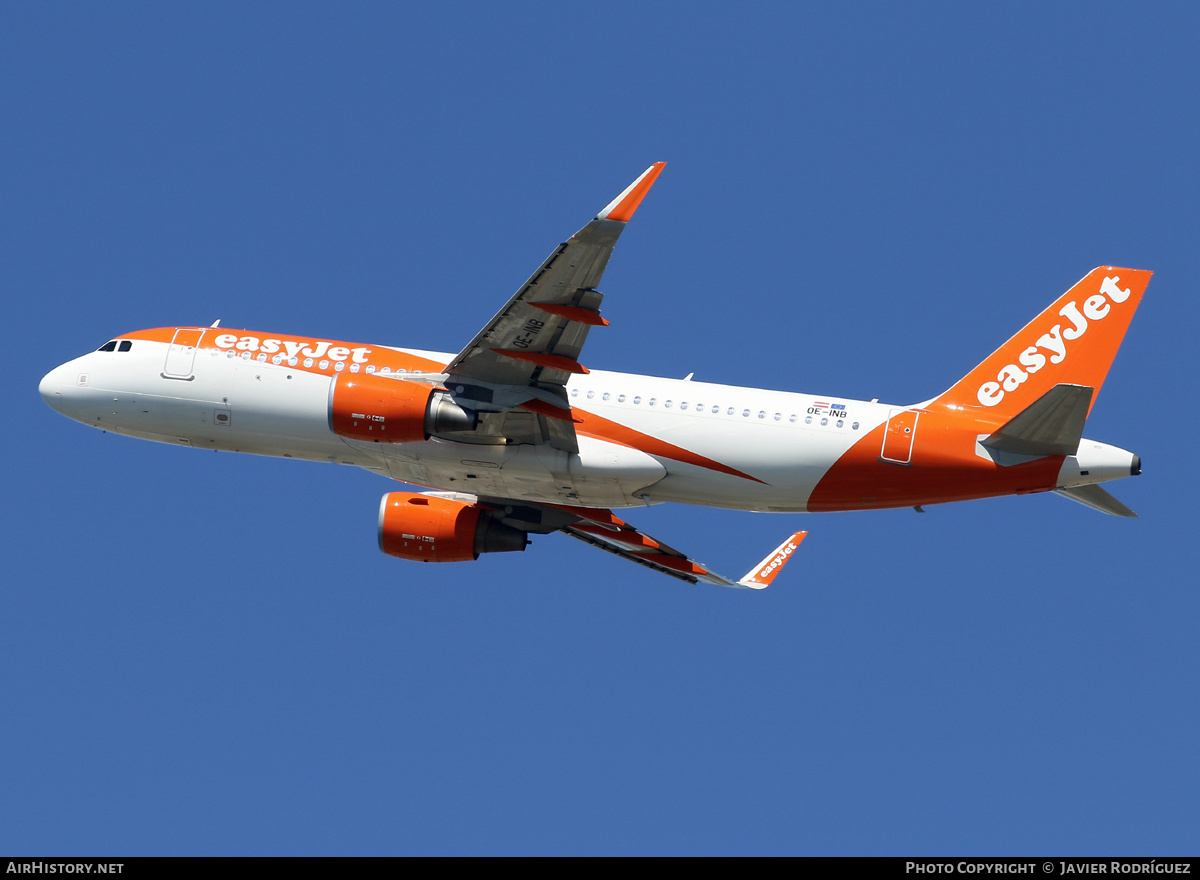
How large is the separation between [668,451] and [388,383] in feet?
25.1

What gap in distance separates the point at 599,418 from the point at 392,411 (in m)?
5.67

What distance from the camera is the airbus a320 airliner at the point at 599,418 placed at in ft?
115

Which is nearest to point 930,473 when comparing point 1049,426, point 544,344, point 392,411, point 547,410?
point 1049,426

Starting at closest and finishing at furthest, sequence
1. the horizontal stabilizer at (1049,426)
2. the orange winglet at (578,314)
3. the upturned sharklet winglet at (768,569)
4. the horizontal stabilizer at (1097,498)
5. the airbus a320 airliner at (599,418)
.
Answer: the orange winglet at (578,314)
the horizontal stabilizer at (1049,426)
the airbus a320 airliner at (599,418)
the horizontal stabilizer at (1097,498)
the upturned sharklet winglet at (768,569)

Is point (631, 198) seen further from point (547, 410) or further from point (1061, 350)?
point (1061, 350)

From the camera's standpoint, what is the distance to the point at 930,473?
117 ft

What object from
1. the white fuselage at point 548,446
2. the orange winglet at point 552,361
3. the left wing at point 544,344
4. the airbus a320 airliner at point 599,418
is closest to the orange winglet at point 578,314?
the left wing at point 544,344

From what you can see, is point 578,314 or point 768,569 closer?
point 578,314

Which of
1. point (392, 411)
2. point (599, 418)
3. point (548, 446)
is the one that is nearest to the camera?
point (392, 411)

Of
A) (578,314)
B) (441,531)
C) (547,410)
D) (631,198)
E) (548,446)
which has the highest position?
(631,198)

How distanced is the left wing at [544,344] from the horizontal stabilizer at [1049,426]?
11153 millimetres

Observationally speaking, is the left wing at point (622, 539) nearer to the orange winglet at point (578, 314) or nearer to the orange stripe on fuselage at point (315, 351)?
the orange stripe on fuselage at point (315, 351)
